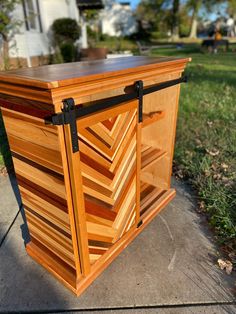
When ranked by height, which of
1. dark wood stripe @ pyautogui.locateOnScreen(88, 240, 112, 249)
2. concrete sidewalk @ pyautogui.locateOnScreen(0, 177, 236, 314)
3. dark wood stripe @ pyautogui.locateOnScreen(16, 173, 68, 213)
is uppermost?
dark wood stripe @ pyautogui.locateOnScreen(16, 173, 68, 213)

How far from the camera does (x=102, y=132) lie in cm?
145

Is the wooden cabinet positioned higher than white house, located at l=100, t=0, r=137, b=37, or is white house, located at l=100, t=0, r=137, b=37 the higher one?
white house, located at l=100, t=0, r=137, b=37

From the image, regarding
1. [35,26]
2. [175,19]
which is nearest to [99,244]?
[35,26]

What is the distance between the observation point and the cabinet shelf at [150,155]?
225 centimetres

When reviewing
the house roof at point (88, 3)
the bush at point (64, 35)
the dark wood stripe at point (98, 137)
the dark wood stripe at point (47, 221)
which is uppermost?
the house roof at point (88, 3)

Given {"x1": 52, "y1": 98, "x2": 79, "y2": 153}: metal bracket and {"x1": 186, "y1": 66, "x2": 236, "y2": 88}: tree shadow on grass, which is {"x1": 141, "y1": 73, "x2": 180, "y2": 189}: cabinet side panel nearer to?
{"x1": 52, "y1": 98, "x2": 79, "y2": 153}: metal bracket

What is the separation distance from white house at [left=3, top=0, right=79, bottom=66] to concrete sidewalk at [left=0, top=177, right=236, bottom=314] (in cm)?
641

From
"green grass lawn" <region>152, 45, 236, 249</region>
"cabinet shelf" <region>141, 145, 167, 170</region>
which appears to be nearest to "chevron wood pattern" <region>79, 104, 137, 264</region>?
"cabinet shelf" <region>141, 145, 167, 170</region>

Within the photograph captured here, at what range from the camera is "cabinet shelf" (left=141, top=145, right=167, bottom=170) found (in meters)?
2.25

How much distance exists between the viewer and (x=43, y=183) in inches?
59.2

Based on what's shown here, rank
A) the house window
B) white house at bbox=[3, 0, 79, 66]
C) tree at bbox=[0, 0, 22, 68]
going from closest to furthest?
1. tree at bbox=[0, 0, 22, 68]
2. white house at bbox=[3, 0, 79, 66]
3. the house window

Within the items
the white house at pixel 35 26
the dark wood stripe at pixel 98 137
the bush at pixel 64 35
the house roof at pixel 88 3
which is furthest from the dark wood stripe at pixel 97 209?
the house roof at pixel 88 3

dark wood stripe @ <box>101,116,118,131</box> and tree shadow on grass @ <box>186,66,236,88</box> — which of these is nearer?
dark wood stripe @ <box>101,116,118,131</box>

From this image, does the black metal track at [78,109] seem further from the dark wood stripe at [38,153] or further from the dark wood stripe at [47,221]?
the dark wood stripe at [47,221]
